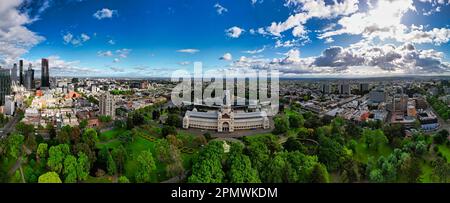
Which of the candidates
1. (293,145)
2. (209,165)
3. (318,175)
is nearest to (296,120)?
(293,145)

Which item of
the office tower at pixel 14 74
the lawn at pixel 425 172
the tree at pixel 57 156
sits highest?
the office tower at pixel 14 74

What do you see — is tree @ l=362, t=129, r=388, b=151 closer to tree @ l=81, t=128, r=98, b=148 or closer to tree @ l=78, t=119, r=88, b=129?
tree @ l=81, t=128, r=98, b=148

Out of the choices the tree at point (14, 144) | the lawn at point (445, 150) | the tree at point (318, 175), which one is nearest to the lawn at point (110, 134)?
the tree at point (14, 144)

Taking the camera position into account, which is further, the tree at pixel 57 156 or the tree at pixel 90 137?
the tree at pixel 90 137

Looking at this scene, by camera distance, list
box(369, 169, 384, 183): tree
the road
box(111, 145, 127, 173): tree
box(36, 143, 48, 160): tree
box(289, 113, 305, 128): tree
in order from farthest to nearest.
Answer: box(289, 113, 305, 128): tree → the road → box(36, 143, 48, 160): tree → box(111, 145, 127, 173): tree → box(369, 169, 384, 183): tree

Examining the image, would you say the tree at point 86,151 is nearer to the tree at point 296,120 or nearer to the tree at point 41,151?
the tree at point 41,151

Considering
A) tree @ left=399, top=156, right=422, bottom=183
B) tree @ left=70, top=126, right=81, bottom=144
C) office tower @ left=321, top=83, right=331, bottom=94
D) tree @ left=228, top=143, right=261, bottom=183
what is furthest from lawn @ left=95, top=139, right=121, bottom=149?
tree @ left=399, top=156, right=422, bottom=183
